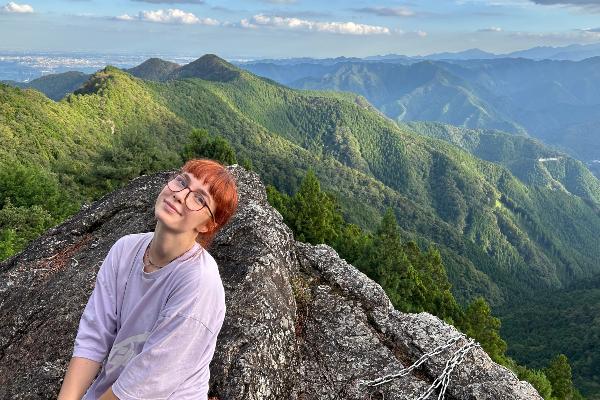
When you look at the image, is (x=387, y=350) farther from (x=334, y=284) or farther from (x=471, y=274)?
(x=471, y=274)

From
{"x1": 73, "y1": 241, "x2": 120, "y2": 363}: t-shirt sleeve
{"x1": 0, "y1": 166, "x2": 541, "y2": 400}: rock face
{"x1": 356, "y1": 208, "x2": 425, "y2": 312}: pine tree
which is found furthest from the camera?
{"x1": 356, "y1": 208, "x2": 425, "y2": 312}: pine tree

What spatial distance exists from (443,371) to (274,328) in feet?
11.9

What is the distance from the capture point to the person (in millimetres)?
4168

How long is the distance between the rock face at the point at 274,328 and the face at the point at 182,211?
4.46 m

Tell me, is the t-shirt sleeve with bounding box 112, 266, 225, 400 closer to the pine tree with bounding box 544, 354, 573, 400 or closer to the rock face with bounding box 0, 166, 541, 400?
the rock face with bounding box 0, 166, 541, 400

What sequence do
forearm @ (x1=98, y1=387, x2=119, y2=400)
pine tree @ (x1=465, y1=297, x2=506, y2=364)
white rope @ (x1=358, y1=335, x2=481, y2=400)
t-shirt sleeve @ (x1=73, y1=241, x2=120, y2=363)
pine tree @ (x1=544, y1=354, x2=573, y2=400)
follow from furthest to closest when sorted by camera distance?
pine tree @ (x1=544, y1=354, x2=573, y2=400) < pine tree @ (x1=465, y1=297, x2=506, y2=364) < white rope @ (x1=358, y1=335, x2=481, y2=400) < t-shirt sleeve @ (x1=73, y1=241, x2=120, y2=363) < forearm @ (x1=98, y1=387, x2=119, y2=400)

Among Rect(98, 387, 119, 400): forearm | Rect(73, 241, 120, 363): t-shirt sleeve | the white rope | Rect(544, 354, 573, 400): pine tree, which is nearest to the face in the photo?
Rect(73, 241, 120, 363): t-shirt sleeve

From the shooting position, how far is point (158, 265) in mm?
4574

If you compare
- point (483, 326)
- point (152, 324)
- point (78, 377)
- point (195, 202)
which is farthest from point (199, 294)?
point (483, 326)

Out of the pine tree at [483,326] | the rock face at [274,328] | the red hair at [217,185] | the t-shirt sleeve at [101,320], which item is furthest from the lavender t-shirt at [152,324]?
the pine tree at [483,326]

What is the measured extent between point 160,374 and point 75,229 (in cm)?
1121

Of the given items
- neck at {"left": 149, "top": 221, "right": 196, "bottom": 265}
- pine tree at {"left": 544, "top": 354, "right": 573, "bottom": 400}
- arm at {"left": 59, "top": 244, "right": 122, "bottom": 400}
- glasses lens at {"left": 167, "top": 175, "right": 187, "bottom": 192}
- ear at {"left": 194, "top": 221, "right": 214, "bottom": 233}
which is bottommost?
pine tree at {"left": 544, "top": 354, "right": 573, "bottom": 400}

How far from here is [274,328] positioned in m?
8.95

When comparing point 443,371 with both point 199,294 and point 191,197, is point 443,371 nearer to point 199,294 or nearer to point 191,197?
point 199,294
